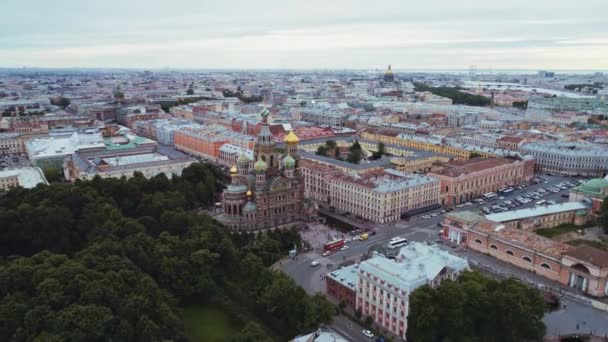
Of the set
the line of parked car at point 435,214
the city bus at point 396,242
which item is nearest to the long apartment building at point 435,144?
the line of parked car at point 435,214

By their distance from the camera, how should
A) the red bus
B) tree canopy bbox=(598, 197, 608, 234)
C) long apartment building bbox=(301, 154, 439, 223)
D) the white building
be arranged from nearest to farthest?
the white building → the red bus → tree canopy bbox=(598, 197, 608, 234) → long apartment building bbox=(301, 154, 439, 223)

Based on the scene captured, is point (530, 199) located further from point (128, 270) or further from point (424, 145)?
point (128, 270)

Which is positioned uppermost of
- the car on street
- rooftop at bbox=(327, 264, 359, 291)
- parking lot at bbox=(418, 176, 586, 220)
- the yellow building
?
the yellow building

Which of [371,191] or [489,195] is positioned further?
[489,195]

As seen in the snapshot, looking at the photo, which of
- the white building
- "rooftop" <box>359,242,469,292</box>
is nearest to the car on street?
the white building

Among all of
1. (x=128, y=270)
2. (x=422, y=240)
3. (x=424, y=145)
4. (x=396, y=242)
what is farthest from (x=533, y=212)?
(x=128, y=270)

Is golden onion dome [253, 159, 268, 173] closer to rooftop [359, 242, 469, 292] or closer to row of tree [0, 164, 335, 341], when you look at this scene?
row of tree [0, 164, 335, 341]
